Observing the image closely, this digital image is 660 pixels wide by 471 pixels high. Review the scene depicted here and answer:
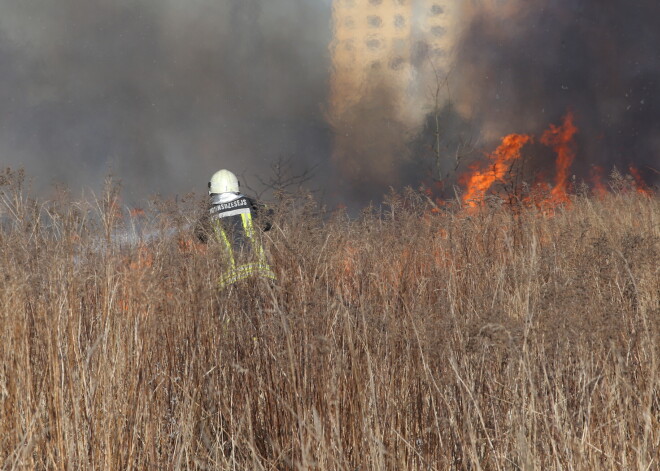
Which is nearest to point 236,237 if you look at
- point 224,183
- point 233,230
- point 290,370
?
point 233,230

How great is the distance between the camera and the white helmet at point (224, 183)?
5582 mm

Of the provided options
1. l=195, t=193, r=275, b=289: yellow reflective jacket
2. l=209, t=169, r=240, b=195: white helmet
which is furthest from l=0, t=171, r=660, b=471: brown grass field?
l=209, t=169, r=240, b=195: white helmet

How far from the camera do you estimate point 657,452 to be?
187cm

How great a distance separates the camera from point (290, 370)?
6.87 feet

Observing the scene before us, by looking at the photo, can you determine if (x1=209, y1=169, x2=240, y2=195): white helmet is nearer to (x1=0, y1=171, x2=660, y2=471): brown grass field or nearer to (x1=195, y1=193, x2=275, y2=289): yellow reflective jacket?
(x1=195, y1=193, x2=275, y2=289): yellow reflective jacket

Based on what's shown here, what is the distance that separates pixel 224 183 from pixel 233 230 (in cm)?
231

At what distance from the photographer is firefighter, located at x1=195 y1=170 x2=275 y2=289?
2.83m

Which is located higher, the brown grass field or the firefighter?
the firefighter

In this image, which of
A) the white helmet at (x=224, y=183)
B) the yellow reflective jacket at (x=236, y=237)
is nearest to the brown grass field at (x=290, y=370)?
the yellow reflective jacket at (x=236, y=237)

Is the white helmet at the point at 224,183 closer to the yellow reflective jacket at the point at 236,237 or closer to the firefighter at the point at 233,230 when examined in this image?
the firefighter at the point at 233,230

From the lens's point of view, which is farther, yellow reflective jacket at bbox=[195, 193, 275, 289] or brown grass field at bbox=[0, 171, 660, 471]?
yellow reflective jacket at bbox=[195, 193, 275, 289]

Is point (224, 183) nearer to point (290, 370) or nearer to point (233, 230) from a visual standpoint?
point (233, 230)

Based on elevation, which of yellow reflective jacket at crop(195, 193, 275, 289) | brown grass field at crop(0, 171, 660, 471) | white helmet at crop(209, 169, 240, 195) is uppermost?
white helmet at crop(209, 169, 240, 195)

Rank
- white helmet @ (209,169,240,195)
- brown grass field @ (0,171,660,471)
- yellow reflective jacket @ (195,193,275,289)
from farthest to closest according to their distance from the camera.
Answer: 1. white helmet @ (209,169,240,195)
2. yellow reflective jacket @ (195,193,275,289)
3. brown grass field @ (0,171,660,471)
